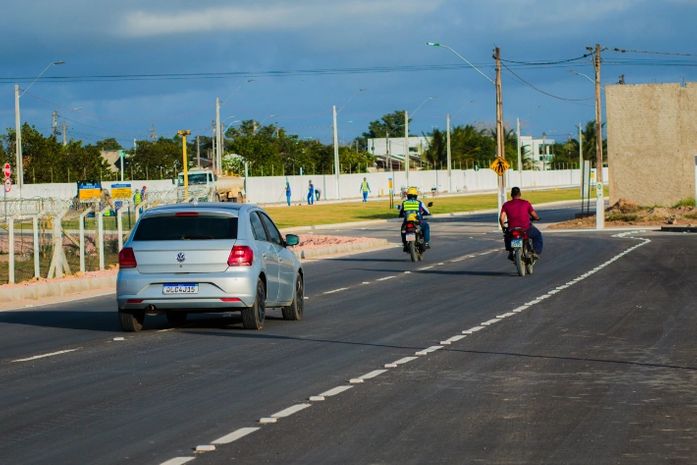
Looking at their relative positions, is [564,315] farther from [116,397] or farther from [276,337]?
[116,397]

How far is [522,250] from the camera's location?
94.3ft

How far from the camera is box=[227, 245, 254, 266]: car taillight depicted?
17891mm

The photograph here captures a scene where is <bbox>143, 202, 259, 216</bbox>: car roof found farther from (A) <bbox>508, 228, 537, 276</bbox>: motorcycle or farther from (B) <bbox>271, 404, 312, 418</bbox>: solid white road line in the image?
(A) <bbox>508, 228, 537, 276</bbox>: motorcycle

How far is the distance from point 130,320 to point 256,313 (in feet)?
5.59

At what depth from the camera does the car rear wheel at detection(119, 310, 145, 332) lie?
1838 centimetres

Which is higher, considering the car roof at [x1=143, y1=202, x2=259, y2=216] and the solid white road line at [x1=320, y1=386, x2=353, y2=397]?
the car roof at [x1=143, y1=202, x2=259, y2=216]

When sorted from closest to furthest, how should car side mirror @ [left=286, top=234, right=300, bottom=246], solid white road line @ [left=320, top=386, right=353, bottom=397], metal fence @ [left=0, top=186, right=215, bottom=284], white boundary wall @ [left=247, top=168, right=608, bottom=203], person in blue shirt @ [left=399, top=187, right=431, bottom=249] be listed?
solid white road line @ [left=320, top=386, right=353, bottom=397]
car side mirror @ [left=286, top=234, right=300, bottom=246]
metal fence @ [left=0, top=186, right=215, bottom=284]
person in blue shirt @ [left=399, top=187, right=431, bottom=249]
white boundary wall @ [left=247, top=168, right=608, bottom=203]

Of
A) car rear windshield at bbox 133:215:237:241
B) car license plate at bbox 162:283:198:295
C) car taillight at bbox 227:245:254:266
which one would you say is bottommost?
car license plate at bbox 162:283:198:295

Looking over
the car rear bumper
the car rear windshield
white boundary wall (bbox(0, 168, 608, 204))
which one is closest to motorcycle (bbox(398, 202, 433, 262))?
the car rear windshield

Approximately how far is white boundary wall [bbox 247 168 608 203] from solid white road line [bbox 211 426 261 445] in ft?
295

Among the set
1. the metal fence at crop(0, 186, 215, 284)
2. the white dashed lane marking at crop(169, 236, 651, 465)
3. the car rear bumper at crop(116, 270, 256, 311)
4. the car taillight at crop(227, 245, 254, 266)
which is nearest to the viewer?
the white dashed lane marking at crop(169, 236, 651, 465)

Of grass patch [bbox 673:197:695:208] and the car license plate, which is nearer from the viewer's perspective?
→ the car license plate

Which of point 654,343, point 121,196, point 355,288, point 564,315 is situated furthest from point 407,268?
point 121,196

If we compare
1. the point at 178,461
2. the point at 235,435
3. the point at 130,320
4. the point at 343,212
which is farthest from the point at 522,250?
the point at 343,212
